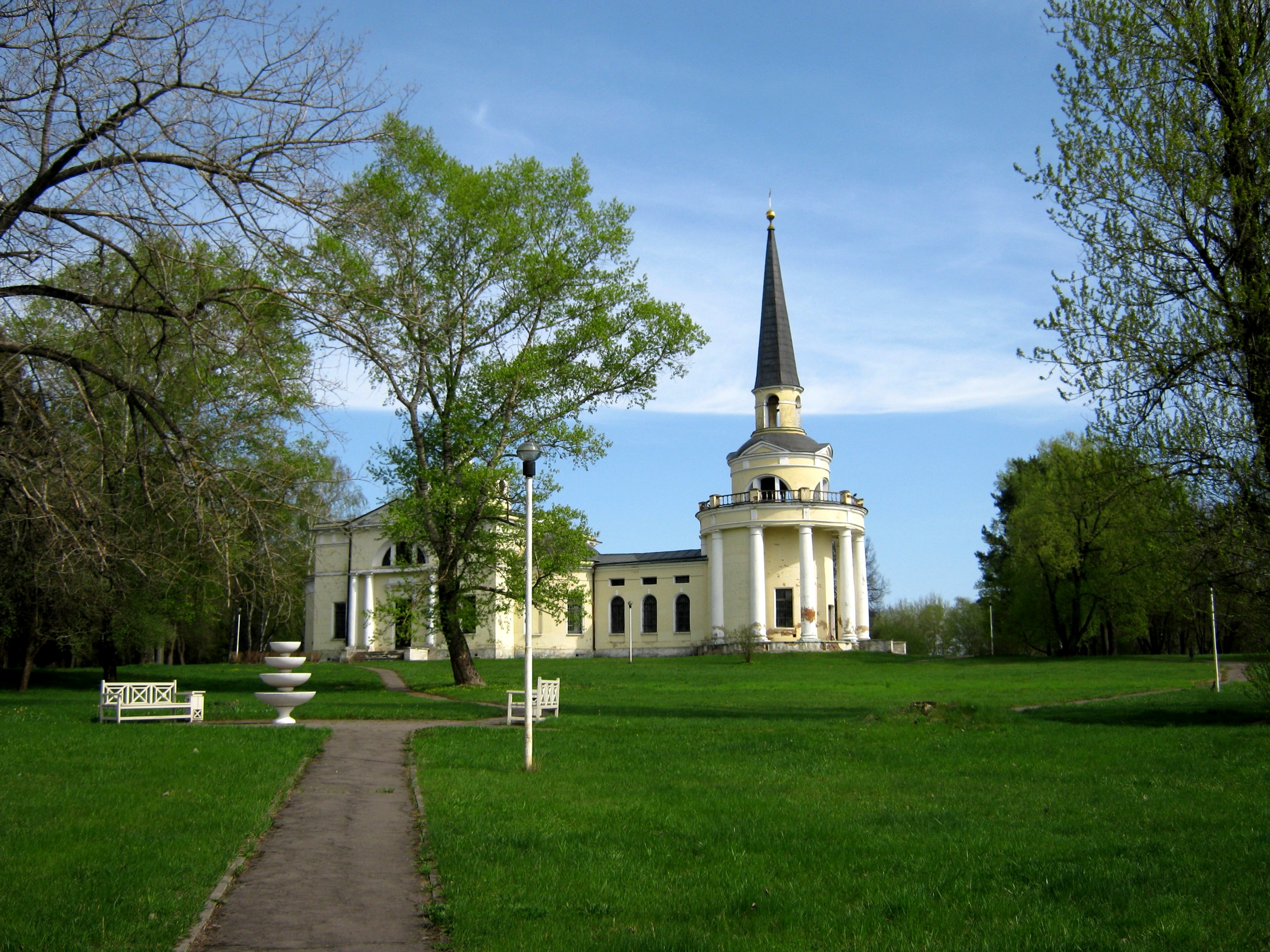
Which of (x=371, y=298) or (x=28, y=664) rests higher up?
(x=371, y=298)

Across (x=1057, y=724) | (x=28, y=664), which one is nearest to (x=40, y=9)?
(x=1057, y=724)

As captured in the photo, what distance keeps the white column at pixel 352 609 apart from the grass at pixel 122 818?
40.6 m

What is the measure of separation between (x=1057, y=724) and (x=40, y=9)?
17.1m

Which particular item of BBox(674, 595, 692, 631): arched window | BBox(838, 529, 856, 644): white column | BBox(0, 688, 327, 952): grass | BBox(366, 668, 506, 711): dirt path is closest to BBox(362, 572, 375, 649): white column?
BBox(366, 668, 506, 711): dirt path

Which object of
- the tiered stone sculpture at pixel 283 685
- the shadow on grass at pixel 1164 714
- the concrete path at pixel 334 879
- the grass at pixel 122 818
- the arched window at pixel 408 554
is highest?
the arched window at pixel 408 554

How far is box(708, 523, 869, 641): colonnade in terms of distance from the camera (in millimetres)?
59469

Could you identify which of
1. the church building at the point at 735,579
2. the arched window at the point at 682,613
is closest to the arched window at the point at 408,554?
the church building at the point at 735,579

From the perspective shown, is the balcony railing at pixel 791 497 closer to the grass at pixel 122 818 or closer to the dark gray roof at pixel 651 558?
the dark gray roof at pixel 651 558

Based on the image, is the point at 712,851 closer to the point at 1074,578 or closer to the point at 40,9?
the point at 40,9

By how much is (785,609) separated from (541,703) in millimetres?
41532

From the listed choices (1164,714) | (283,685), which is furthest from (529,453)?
(1164,714)

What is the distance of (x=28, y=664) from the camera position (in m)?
30.6

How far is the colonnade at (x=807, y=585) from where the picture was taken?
59469 millimetres

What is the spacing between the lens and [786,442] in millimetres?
62531
